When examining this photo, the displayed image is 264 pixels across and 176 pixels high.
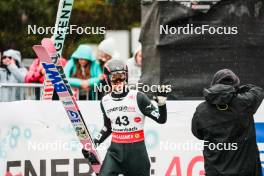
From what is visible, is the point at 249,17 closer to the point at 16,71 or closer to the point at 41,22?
the point at 16,71

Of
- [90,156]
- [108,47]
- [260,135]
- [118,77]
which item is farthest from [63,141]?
[260,135]

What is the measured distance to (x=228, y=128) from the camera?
9148 mm

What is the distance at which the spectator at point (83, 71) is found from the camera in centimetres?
1244

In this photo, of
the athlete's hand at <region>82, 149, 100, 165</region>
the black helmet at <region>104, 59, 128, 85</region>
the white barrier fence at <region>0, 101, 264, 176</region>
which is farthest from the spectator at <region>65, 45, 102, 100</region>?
the black helmet at <region>104, 59, 128, 85</region>

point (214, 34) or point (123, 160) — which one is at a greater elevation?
point (214, 34)

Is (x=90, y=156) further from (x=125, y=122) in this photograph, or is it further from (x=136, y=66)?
(x=136, y=66)

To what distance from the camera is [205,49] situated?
11609 mm

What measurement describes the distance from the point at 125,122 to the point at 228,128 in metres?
1.40

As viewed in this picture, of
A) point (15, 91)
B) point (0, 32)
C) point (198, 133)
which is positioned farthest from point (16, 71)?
point (0, 32)

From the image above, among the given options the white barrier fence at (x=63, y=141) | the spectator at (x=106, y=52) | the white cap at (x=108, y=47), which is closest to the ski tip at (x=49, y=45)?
the white barrier fence at (x=63, y=141)

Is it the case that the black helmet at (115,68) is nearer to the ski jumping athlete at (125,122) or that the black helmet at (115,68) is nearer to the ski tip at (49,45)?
the ski jumping athlete at (125,122)

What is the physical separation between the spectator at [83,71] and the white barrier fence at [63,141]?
1043 mm

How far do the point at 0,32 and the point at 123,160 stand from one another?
39.3 feet

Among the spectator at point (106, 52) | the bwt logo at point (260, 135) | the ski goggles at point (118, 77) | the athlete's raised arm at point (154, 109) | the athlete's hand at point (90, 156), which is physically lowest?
the athlete's hand at point (90, 156)
